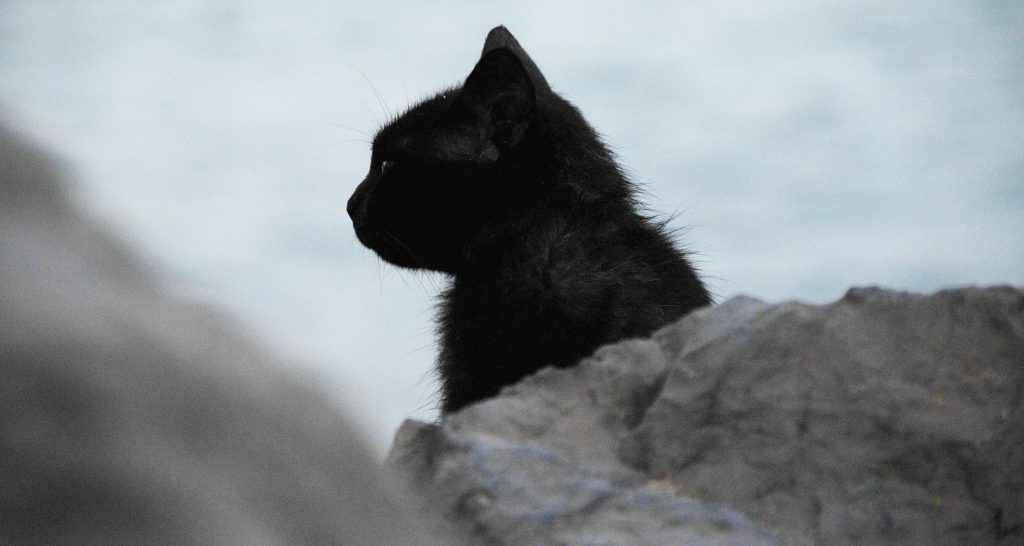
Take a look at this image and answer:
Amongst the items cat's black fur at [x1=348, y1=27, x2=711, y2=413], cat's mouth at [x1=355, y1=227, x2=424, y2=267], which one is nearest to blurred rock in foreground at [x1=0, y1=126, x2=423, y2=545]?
cat's black fur at [x1=348, y1=27, x2=711, y2=413]

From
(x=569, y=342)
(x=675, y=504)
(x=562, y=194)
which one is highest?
(x=562, y=194)

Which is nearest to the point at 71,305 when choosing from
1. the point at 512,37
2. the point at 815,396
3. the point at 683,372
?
the point at 683,372

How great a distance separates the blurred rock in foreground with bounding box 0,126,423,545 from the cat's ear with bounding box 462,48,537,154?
2114 mm

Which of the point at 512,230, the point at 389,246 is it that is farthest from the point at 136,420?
the point at 389,246

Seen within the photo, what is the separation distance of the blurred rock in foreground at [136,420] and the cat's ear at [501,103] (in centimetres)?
211

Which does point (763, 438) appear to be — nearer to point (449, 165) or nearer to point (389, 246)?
point (449, 165)

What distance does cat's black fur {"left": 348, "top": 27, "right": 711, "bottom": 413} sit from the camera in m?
2.51

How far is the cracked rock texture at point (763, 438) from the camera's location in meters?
1.13

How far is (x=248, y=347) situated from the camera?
0.85 m

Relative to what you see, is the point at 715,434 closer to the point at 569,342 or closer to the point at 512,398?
the point at 512,398

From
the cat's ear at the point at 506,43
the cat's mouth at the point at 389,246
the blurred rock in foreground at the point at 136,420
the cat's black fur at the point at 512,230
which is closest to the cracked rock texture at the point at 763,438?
the blurred rock in foreground at the point at 136,420

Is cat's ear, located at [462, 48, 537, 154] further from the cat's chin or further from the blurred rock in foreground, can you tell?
the blurred rock in foreground

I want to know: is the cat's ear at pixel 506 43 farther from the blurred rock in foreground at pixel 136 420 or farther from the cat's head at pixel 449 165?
the blurred rock in foreground at pixel 136 420

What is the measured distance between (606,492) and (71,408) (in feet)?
2.08
